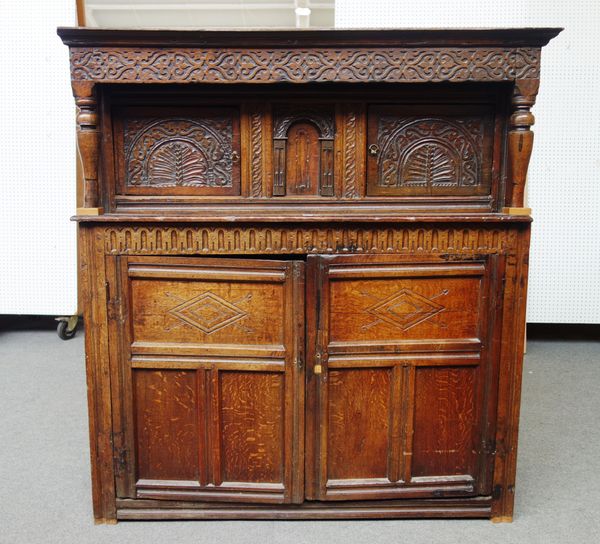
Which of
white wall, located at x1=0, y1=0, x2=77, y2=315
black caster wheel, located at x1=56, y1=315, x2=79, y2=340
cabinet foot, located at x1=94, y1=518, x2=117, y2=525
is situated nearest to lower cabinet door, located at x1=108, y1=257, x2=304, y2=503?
cabinet foot, located at x1=94, y1=518, x2=117, y2=525

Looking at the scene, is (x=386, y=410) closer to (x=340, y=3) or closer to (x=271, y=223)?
(x=271, y=223)

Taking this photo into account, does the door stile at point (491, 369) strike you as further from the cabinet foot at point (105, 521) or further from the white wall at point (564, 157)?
the white wall at point (564, 157)

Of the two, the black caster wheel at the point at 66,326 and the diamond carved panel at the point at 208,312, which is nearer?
the diamond carved panel at the point at 208,312

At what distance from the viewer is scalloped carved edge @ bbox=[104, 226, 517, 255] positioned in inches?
80.5

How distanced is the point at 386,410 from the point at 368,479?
272 millimetres

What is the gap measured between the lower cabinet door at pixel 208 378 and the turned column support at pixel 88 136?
25cm

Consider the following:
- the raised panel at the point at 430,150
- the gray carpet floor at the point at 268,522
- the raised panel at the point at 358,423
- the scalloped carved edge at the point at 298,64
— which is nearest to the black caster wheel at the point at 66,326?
the gray carpet floor at the point at 268,522

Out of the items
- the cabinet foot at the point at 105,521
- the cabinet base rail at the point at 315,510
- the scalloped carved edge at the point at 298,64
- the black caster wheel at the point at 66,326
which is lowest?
the cabinet foot at the point at 105,521

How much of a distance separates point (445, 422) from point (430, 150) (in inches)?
39.6

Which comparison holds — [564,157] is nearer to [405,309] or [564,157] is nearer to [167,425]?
[405,309]

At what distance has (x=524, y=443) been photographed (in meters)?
2.85

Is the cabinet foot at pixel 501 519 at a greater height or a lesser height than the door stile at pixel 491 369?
lesser

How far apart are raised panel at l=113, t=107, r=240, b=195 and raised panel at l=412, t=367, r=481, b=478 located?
3.37 feet

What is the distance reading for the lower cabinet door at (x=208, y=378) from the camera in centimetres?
208
